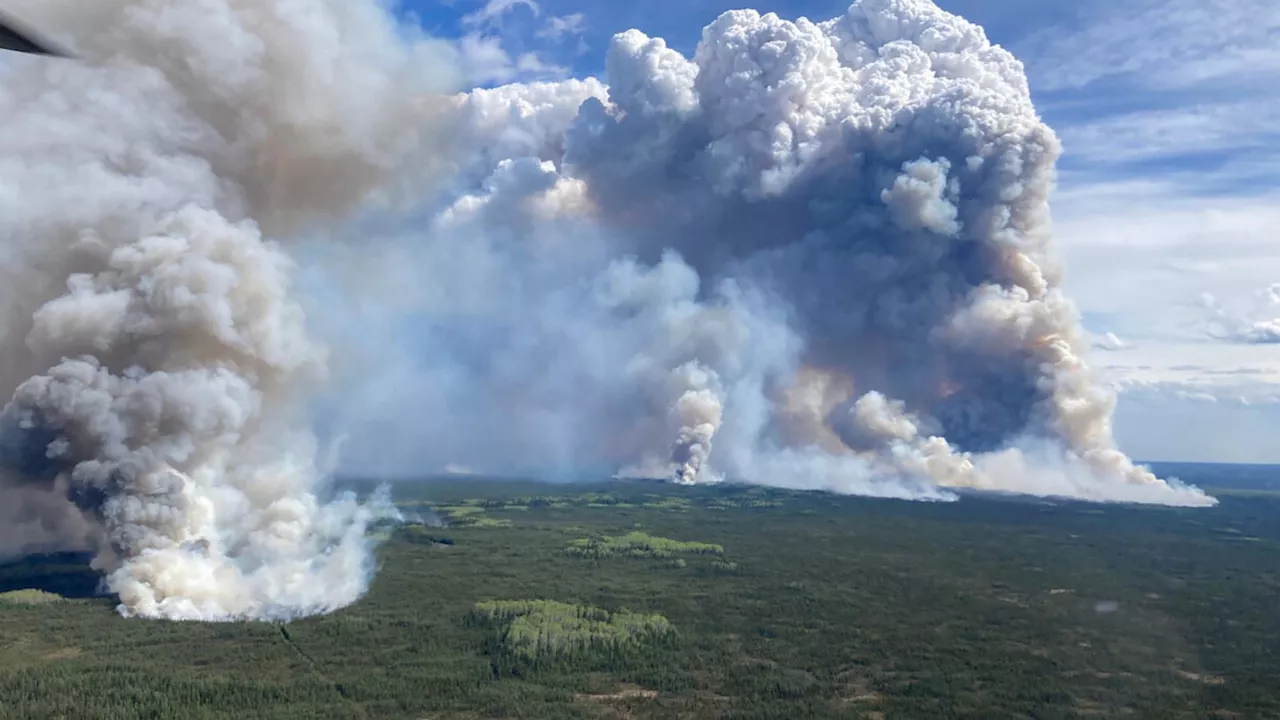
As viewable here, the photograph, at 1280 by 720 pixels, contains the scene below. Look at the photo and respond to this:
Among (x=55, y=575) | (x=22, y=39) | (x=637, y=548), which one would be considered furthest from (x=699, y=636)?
(x=22, y=39)

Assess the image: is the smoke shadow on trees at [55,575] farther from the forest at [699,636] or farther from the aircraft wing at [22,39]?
the aircraft wing at [22,39]

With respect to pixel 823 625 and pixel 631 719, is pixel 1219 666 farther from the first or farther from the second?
pixel 631 719

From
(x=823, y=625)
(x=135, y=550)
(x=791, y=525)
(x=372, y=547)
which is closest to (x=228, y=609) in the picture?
(x=135, y=550)

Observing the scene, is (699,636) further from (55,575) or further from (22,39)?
(22,39)

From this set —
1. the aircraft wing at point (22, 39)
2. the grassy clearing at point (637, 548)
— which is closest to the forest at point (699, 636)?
A: the grassy clearing at point (637, 548)

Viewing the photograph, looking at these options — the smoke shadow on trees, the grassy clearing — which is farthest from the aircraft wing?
the grassy clearing

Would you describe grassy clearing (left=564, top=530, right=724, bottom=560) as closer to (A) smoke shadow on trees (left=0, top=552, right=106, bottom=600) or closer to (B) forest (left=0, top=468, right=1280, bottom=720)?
(B) forest (left=0, top=468, right=1280, bottom=720)
